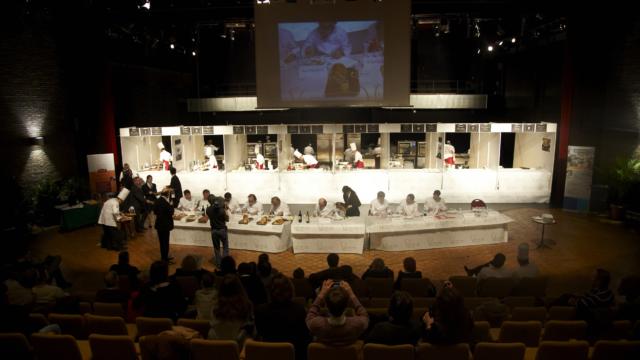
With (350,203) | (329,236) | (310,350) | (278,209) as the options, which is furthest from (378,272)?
(278,209)

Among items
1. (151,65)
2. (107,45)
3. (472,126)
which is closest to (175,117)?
(151,65)

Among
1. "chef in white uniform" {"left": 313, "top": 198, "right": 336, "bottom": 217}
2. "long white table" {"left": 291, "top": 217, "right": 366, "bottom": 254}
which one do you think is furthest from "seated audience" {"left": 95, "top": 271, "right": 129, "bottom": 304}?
"chef in white uniform" {"left": 313, "top": 198, "right": 336, "bottom": 217}

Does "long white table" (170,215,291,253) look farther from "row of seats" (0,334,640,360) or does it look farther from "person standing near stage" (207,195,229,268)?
"row of seats" (0,334,640,360)

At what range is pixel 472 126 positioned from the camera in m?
11.8

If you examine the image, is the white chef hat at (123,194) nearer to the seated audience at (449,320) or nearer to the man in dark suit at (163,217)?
the man in dark suit at (163,217)

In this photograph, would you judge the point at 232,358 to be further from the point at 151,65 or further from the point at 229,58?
the point at 229,58

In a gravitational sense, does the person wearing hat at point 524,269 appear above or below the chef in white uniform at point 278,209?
below

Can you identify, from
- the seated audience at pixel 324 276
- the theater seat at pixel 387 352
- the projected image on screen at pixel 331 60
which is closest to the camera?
the theater seat at pixel 387 352

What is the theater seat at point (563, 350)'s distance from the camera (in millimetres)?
3486

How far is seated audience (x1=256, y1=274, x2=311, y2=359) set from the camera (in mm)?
3375

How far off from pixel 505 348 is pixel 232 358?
6.77 ft

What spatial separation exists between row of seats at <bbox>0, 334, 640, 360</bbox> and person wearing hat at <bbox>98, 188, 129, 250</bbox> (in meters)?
5.22

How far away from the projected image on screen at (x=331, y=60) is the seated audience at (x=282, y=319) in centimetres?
844

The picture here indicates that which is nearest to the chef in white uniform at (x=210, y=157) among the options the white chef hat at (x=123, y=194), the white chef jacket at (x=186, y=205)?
the white chef hat at (x=123, y=194)
